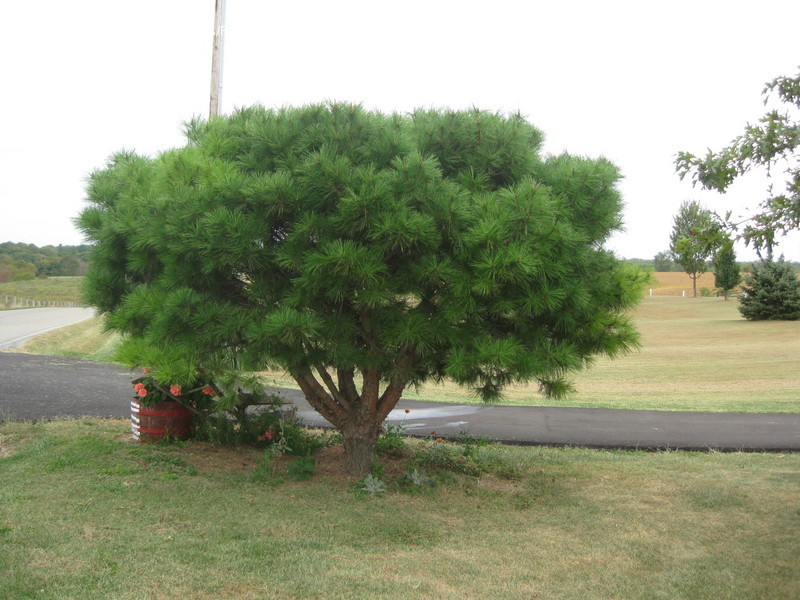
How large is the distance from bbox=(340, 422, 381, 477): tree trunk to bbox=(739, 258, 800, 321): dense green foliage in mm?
38160

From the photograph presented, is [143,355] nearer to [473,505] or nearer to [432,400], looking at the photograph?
[473,505]

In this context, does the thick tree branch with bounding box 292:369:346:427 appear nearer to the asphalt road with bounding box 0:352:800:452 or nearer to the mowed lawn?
the asphalt road with bounding box 0:352:800:452

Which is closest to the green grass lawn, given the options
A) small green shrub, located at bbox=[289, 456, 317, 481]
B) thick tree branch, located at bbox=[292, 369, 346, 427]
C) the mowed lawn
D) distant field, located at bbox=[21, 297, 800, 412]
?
small green shrub, located at bbox=[289, 456, 317, 481]

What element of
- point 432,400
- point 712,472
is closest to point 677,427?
point 712,472

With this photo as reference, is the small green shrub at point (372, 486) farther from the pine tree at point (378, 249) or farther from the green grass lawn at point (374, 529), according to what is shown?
the pine tree at point (378, 249)

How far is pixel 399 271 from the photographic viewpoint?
18.5 feet

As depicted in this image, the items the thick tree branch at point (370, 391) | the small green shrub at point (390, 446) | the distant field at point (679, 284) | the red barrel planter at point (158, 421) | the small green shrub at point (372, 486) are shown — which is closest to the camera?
the small green shrub at point (372, 486)

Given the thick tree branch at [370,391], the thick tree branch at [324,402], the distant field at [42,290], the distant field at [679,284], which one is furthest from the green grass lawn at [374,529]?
the distant field at [42,290]

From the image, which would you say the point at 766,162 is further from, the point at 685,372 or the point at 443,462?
the point at 685,372

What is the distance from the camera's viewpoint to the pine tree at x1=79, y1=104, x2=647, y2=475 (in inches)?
210

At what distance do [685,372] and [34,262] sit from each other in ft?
297

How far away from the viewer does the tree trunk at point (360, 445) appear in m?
6.93

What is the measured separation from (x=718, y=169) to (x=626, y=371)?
1896 centimetres

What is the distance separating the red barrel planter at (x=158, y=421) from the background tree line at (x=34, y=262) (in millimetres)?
80021
